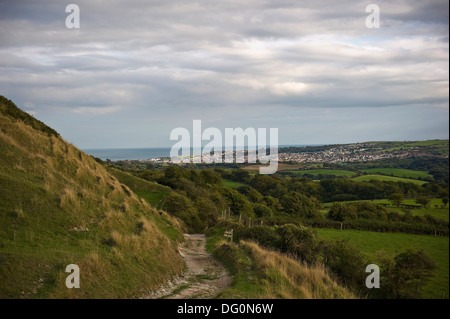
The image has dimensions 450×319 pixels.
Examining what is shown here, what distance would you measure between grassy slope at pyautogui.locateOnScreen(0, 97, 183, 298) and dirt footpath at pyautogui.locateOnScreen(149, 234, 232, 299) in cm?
62

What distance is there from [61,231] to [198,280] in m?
6.85

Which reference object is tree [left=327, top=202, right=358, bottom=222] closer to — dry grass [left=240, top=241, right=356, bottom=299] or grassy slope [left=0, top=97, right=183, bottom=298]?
grassy slope [left=0, top=97, right=183, bottom=298]

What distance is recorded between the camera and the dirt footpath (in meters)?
13.3

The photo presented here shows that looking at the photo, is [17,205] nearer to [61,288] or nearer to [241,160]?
[61,288]

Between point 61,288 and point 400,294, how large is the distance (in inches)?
632

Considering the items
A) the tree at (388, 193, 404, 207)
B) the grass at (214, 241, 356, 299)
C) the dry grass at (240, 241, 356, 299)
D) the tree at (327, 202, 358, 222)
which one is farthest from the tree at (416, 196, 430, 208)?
the dry grass at (240, 241, 356, 299)

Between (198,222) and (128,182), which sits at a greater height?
(128,182)

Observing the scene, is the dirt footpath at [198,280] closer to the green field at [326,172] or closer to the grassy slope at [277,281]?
the grassy slope at [277,281]

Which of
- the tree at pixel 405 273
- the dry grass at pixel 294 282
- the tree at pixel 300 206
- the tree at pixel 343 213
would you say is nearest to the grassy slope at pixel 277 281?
the dry grass at pixel 294 282
